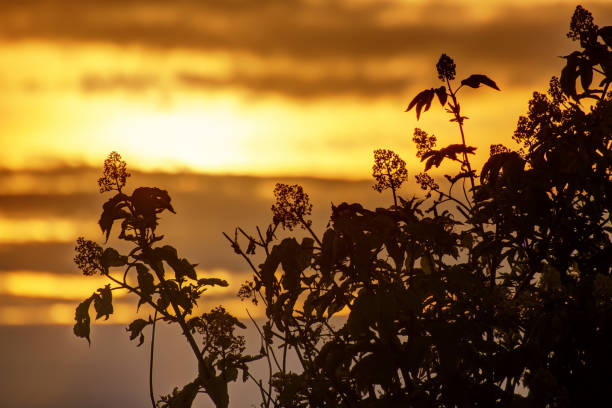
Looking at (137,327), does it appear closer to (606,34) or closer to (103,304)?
(103,304)

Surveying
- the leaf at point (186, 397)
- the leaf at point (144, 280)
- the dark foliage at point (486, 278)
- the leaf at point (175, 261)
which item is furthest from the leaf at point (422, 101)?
the leaf at point (186, 397)

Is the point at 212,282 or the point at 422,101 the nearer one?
the point at 422,101

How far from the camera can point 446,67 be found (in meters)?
7.34

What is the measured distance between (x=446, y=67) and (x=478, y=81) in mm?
328

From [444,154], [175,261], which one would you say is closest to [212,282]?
[175,261]

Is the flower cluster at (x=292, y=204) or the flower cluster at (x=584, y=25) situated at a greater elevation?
the flower cluster at (x=584, y=25)

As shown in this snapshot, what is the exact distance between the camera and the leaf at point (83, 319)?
7.68 meters

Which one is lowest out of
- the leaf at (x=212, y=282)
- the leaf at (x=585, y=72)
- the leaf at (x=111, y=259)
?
the leaf at (x=212, y=282)

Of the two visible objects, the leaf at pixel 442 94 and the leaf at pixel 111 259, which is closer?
the leaf at pixel 442 94

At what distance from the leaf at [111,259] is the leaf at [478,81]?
11.6 feet

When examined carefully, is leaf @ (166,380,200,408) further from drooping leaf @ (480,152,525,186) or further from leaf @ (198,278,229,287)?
drooping leaf @ (480,152,525,186)

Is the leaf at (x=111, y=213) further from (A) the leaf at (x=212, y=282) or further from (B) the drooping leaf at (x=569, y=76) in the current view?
(B) the drooping leaf at (x=569, y=76)

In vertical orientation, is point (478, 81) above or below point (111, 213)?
above

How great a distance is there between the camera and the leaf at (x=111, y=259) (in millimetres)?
7734
